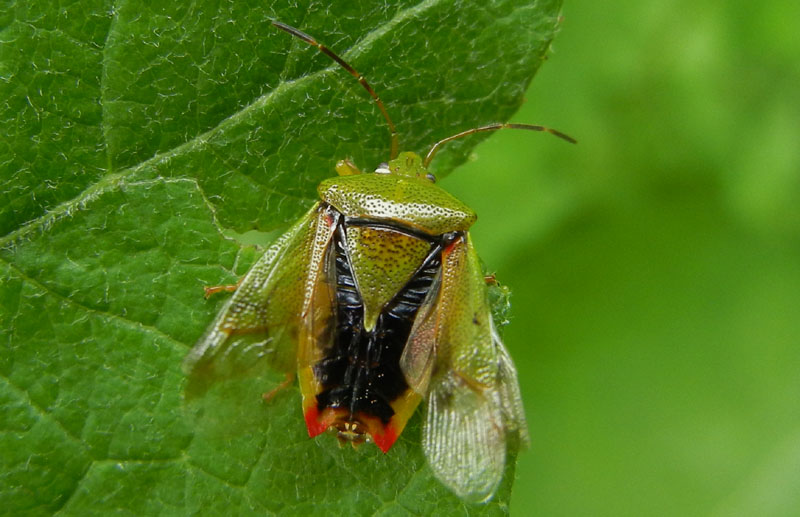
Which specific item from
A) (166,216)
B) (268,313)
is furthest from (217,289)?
(166,216)

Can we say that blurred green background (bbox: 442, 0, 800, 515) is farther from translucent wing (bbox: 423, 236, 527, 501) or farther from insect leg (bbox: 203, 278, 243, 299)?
insect leg (bbox: 203, 278, 243, 299)

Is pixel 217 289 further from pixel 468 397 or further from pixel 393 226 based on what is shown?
pixel 468 397

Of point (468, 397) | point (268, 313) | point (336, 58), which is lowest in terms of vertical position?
point (268, 313)

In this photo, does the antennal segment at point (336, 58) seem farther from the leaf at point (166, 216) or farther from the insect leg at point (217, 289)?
the insect leg at point (217, 289)

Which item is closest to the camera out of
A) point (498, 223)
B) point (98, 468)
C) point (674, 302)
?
point (98, 468)

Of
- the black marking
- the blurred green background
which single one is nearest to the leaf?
the black marking

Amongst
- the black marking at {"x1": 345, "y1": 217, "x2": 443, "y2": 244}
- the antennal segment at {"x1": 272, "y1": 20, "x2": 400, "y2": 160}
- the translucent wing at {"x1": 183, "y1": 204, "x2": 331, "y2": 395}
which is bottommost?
the translucent wing at {"x1": 183, "y1": 204, "x2": 331, "y2": 395}

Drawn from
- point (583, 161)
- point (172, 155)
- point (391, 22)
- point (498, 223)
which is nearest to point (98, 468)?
point (172, 155)

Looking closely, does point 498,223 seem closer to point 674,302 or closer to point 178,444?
point 674,302
